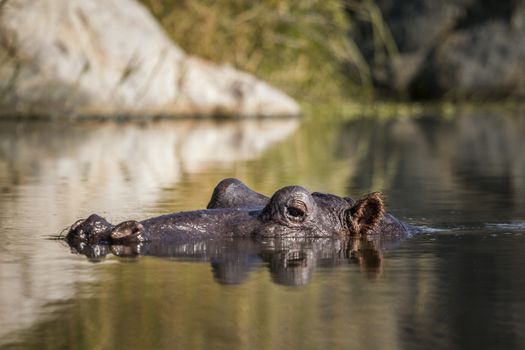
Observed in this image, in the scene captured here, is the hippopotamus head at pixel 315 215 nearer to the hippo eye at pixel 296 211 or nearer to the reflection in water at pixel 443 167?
the hippo eye at pixel 296 211

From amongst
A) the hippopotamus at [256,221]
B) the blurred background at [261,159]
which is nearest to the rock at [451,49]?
the blurred background at [261,159]

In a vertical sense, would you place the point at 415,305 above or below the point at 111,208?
below

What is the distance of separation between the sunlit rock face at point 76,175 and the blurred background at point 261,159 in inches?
1.1

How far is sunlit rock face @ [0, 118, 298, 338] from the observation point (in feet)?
19.2

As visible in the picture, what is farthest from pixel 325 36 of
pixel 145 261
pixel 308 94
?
pixel 145 261

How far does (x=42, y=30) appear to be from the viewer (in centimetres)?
2019

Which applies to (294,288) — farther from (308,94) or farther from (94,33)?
→ (308,94)

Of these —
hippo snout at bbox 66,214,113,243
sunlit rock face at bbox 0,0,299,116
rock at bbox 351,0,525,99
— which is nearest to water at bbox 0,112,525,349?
hippo snout at bbox 66,214,113,243

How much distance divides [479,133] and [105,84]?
5756 mm

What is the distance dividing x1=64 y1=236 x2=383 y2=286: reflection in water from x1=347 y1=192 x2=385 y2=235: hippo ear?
0.10 m

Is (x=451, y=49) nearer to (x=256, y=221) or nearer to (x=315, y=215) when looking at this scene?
(x=315, y=215)

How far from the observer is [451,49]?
31172mm

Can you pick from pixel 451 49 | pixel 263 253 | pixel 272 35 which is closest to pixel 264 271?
pixel 263 253

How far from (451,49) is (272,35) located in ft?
25.4
